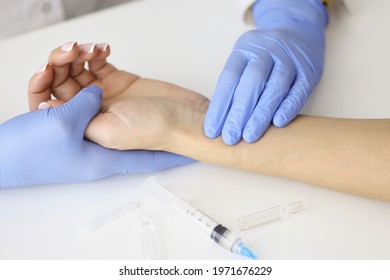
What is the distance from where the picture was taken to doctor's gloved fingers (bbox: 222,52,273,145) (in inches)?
40.2

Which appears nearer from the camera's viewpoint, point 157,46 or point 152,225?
point 152,225

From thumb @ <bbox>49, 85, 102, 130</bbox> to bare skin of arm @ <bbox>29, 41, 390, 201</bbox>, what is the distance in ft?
0.07

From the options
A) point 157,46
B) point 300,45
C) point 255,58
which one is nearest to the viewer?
point 255,58

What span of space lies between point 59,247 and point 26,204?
168 millimetres

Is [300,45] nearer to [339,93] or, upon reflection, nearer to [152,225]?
[339,93]

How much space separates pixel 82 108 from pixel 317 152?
508 mm

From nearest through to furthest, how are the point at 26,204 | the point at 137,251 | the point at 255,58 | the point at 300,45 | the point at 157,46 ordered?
the point at 137,251 → the point at 26,204 → the point at 255,58 → the point at 300,45 → the point at 157,46

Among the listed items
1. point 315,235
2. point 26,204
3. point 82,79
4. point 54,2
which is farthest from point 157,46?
point 315,235

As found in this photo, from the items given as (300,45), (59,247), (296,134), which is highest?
(300,45)

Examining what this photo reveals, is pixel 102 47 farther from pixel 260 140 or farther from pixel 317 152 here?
pixel 317 152

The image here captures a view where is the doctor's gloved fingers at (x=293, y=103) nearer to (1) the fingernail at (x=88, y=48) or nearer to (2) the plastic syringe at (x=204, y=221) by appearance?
(2) the plastic syringe at (x=204, y=221)

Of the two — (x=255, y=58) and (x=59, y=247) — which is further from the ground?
(x=255, y=58)

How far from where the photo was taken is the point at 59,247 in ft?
2.87

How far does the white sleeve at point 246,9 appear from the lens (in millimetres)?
1407
